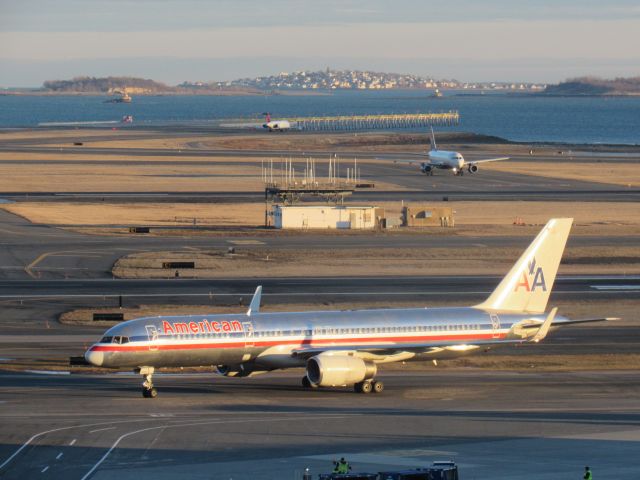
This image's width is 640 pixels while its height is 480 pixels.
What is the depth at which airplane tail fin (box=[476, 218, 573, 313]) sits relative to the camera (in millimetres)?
52875

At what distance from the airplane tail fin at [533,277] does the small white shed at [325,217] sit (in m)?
52.4

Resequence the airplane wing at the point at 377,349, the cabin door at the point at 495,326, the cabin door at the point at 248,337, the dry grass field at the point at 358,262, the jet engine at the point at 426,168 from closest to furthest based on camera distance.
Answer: the cabin door at the point at 248,337
the airplane wing at the point at 377,349
the cabin door at the point at 495,326
the dry grass field at the point at 358,262
the jet engine at the point at 426,168

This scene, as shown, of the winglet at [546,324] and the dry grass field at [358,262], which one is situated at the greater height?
the winglet at [546,324]

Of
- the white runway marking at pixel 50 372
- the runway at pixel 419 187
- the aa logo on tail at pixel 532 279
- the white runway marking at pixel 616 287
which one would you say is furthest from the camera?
the runway at pixel 419 187

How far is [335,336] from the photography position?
48.9m

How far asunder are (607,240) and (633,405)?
54.3 meters

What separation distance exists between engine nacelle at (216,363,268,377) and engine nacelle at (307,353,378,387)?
270 centimetres

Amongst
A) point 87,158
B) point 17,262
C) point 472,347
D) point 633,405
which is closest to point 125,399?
point 472,347

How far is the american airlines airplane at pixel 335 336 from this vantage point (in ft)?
152

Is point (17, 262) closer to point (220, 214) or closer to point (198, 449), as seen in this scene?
point (220, 214)

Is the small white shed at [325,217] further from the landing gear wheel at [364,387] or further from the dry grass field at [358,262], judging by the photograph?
the landing gear wheel at [364,387]

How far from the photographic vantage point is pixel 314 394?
4838cm

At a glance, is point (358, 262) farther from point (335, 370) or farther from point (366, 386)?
point (335, 370)

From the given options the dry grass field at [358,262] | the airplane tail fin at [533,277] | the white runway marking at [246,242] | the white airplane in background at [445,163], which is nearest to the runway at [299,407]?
the dry grass field at [358,262]
